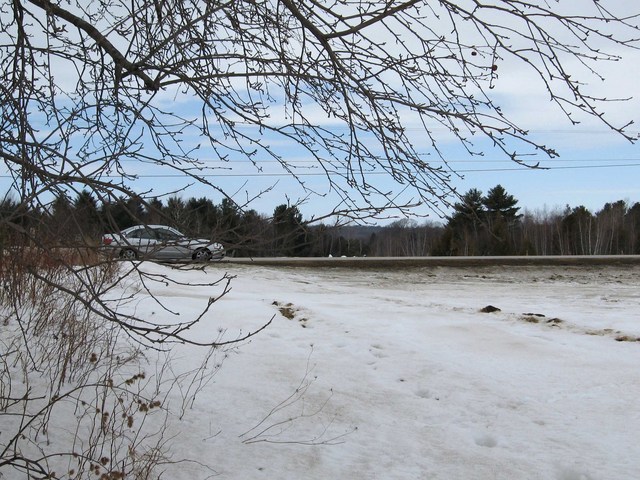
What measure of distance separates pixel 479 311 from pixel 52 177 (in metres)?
7.88

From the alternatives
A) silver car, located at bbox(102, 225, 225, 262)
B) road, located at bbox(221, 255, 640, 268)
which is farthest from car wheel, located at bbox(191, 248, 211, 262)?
road, located at bbox(221, 255, 640, 268)

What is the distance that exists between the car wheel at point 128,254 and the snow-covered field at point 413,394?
1338 mm

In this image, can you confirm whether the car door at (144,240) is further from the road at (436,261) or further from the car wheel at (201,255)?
the road at (436,261)

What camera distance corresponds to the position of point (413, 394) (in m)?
5.65

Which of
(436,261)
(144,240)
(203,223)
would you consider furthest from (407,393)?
(436,261)

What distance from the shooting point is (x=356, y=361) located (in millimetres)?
6543

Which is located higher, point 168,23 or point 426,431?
point 168,23

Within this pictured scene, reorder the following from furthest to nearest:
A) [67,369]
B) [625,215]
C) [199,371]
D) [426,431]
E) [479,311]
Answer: [625,215]
[479,311]
[199,371]
[67,369]
[426,431]

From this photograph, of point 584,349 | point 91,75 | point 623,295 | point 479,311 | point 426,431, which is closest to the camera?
point 91,75

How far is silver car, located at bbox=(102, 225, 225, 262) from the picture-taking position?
9.52 feet

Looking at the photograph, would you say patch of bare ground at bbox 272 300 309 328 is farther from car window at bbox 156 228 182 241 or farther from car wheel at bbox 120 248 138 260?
car window at bbox 156 228 182 241

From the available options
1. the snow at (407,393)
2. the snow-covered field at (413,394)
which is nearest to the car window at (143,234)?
the snow-covered field at (413,394)

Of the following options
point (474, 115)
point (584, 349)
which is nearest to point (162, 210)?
point (474, 115)

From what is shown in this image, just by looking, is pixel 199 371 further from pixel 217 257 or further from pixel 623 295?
pixel 623 295
